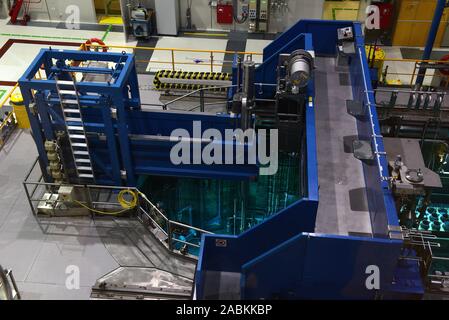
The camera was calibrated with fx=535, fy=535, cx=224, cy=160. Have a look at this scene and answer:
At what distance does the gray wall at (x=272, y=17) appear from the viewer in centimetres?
1585

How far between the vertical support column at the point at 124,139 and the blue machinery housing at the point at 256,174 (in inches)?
0.6

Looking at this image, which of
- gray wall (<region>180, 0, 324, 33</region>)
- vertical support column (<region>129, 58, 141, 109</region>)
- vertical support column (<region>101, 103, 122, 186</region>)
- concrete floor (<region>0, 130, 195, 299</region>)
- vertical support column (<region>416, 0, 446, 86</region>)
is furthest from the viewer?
gray wall (<region>180, 0, 324, 33</region>)

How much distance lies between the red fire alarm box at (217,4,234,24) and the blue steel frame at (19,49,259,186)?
7888 mm

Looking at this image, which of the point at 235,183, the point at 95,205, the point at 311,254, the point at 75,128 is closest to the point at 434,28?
the point at 235,183

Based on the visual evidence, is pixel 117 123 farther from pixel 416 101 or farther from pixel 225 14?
pixel 225 14

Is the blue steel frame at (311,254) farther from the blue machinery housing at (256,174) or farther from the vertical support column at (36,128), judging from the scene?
the vertical support column at (36,128)

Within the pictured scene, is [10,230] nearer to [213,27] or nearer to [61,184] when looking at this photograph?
[61,184]

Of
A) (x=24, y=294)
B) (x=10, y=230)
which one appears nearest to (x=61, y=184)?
(x=10, y=230)

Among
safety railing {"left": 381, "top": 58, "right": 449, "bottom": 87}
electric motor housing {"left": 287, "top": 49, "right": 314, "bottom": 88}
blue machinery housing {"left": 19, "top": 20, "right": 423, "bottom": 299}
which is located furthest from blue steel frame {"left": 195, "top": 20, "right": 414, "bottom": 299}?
safety railing {"left": 381, "top": 58, "right": 449, "bottom": 87}

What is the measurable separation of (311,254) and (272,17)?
11002 millimetres

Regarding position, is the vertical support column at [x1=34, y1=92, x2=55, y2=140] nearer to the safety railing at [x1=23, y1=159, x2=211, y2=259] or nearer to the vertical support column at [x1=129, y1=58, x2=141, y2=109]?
the safety railing at [x1=23, y1=159, x2=211, y2=259]

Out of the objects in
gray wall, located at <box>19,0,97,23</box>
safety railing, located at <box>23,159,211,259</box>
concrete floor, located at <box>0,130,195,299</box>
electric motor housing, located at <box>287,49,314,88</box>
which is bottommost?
concrete floor, located at <box>0,130,195,299</box>

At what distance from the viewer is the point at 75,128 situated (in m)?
8.62

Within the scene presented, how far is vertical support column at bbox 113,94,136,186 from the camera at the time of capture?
27.4 ft
